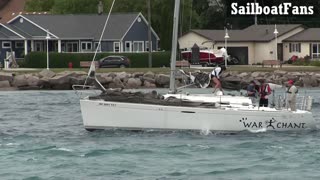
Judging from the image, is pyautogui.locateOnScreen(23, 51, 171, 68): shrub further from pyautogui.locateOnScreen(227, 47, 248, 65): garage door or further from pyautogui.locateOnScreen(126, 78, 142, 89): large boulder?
pyautogui.locateOnScreen(126, 78, 142, 89): large boulder

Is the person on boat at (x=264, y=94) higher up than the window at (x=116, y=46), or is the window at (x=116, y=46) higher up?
the window at (x=116, y=46)

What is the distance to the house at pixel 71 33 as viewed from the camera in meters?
92.1

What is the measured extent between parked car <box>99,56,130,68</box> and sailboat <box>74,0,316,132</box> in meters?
49.7

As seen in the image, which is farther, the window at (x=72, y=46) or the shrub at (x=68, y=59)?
the window at (x=72, y=46)

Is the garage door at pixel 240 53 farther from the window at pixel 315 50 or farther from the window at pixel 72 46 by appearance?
the window at pixel 72 46

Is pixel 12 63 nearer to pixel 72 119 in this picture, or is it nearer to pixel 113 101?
pixel 72 119

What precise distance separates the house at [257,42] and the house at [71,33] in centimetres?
547

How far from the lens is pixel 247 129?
3262 centimetres

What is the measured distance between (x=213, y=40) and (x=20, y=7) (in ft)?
149

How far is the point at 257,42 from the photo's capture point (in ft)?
306

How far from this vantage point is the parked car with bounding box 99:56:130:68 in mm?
82750
